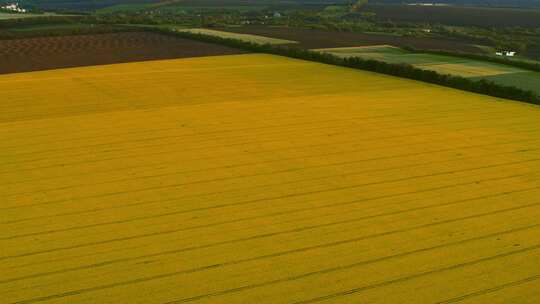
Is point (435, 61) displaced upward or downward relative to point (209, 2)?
downward

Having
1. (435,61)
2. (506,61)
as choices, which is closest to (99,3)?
(435,61)

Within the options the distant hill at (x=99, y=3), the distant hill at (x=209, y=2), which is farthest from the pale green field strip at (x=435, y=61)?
the distant hill at (x=99, y=3)

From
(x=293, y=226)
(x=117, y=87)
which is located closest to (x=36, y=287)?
(x=293, y=226)

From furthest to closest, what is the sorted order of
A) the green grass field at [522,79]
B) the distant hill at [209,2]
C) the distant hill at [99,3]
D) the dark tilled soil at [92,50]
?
the distant hill at [99,3] → the distant hill at [209,2] → the dark tilled soil at [92,50] → the green grass field at [522,79]

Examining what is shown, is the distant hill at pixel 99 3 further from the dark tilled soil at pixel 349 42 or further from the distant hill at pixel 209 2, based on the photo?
the dark tilled soil at pixel 349 42

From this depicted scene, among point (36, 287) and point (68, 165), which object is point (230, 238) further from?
point (68, 165)

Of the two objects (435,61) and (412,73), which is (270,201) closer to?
(412,73)
